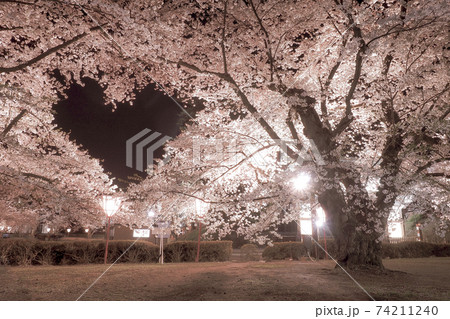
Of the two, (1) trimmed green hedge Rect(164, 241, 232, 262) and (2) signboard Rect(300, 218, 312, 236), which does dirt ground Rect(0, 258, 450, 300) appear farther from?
(1) trimmed green hedge Rect(164, 241, 232, 262)

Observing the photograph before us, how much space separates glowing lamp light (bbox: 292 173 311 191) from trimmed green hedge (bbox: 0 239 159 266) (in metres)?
9.66

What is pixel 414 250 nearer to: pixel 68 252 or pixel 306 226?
pixel 306 226

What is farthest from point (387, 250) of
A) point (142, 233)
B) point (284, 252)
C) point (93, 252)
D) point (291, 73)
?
point (93, 252)

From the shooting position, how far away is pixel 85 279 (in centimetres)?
732

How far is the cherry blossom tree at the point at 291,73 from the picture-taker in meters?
7.69

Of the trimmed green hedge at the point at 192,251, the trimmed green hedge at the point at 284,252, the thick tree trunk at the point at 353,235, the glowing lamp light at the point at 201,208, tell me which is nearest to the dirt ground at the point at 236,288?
the thick tree trunk at the point at 353,235

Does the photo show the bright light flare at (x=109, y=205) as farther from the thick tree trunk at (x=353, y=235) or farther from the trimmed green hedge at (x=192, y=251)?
the thick tree trunk at (x=353, y=235)

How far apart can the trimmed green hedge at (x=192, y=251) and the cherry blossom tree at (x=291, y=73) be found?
16.8ft

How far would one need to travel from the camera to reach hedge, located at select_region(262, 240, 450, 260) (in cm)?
1652

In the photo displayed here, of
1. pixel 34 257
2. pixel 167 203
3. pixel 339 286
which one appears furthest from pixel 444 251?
pixel 34 257

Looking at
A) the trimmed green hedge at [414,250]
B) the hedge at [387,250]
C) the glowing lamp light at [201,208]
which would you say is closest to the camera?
the glowing lamp light at [201,208]

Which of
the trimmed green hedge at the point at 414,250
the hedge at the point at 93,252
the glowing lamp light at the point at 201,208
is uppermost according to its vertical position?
the glowing lamp light at the point at 201,208

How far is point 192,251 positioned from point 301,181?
9.28 m

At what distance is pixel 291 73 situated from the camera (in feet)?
32.5
